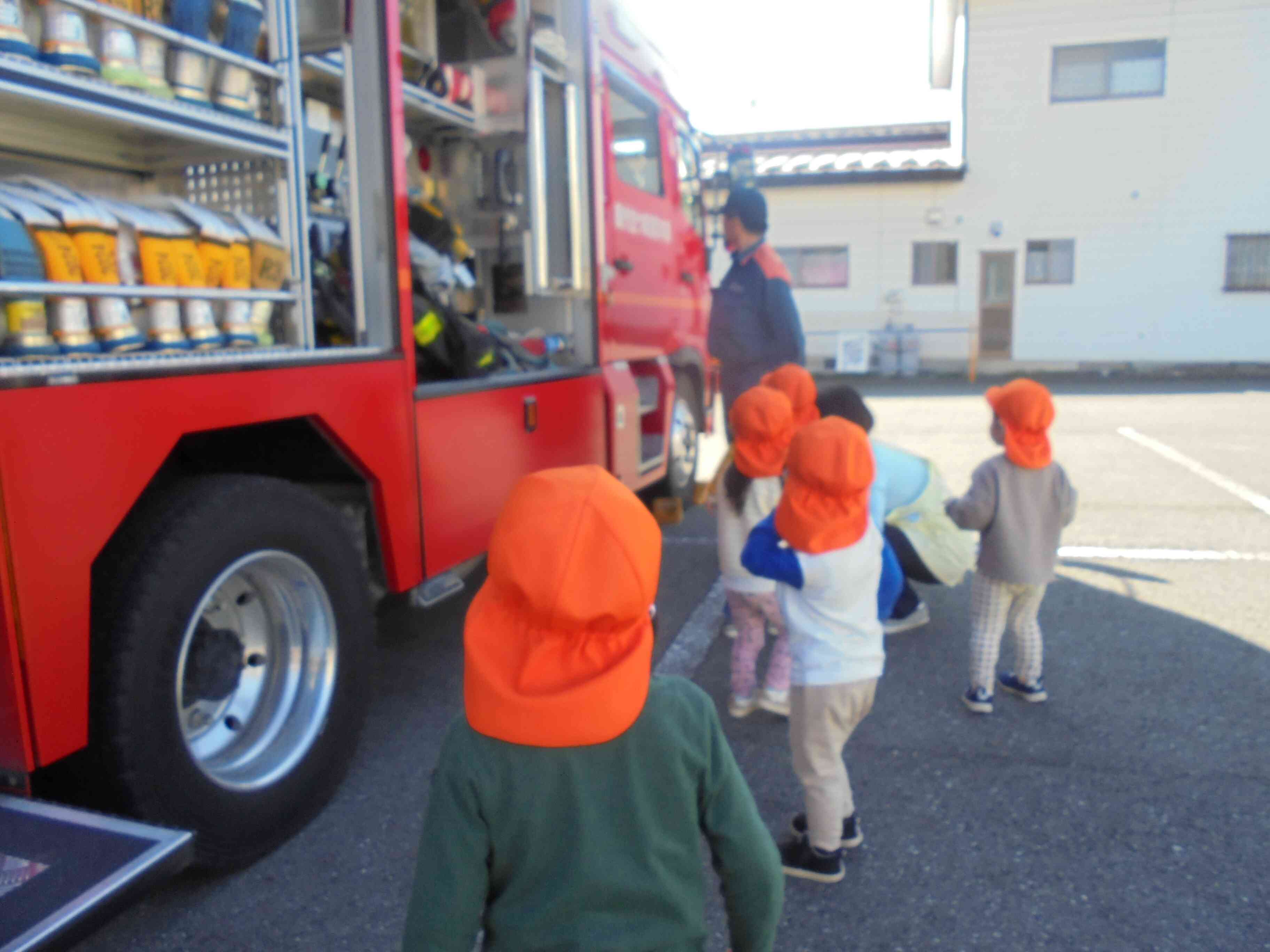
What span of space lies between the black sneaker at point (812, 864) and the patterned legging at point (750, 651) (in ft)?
3.01

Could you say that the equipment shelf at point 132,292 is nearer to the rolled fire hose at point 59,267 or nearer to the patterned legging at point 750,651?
the rolled fire hose at point 59,267

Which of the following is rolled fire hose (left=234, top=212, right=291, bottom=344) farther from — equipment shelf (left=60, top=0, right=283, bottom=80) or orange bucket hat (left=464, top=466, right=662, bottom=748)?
orange bucket hat (left=464, top=466, right=662, bottom=748)

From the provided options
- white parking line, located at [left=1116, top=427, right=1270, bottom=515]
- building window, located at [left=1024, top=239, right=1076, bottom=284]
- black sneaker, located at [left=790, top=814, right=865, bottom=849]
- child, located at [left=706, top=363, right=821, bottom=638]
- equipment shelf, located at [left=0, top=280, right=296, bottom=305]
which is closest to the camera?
equipment shelf, located at [left=0, top=280, right=296, bottom=305]

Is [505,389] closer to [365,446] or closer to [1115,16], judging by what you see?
[365,446]

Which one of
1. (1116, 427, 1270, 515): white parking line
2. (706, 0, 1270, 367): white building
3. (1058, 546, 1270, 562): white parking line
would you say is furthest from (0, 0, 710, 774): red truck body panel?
(706, 0, 1270, 367): white building

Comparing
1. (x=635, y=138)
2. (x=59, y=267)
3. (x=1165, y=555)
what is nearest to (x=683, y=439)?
(x=635, y=138)

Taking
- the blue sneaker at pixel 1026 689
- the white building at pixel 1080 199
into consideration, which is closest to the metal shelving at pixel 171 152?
the blue sneaker at pixel 1026 689

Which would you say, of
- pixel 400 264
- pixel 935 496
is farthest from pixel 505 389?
pixel 935 496

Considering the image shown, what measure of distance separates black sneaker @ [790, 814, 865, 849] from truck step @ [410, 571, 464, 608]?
4.46ft

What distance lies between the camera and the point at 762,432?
3.22m

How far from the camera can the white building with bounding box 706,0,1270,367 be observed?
17.9m

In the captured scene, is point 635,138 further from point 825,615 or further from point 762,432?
point 825,615

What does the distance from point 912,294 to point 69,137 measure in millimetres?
17986

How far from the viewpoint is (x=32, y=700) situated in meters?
1.93
